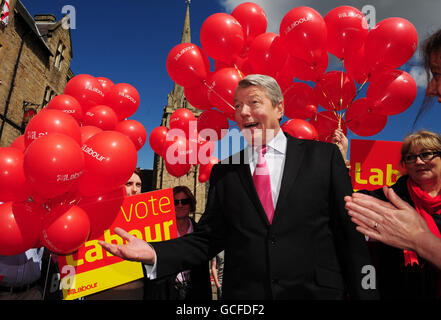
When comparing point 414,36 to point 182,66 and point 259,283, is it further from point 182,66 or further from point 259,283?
point 259,283

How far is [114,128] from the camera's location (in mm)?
4707

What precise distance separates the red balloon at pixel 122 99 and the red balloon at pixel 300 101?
8.91 feet

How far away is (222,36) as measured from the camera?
3.63 metres

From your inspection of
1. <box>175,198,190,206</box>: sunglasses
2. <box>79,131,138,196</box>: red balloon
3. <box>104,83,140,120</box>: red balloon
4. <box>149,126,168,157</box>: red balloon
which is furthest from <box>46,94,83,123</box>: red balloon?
<box>175,198,190,206</box>: sunglasses

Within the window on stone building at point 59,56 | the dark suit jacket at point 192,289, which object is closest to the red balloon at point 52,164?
the dark suit jacket at point 192,289

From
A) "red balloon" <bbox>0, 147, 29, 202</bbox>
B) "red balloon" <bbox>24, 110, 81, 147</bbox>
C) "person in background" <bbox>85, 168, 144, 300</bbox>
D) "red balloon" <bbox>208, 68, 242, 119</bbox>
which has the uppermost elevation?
"red balloon" <bbox>208, 68, 242, 119</bbox>

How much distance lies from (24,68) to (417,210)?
1572 centimetres

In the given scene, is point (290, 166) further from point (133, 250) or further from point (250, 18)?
point (250, 18)

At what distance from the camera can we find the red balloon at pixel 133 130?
189 inches

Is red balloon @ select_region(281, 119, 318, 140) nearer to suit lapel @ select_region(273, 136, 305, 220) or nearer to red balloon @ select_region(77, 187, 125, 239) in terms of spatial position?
suit lapel @ select_region(273, 136, 305, 220)

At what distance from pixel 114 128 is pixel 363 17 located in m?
4.07

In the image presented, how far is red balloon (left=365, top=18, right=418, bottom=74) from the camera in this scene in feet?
10.7

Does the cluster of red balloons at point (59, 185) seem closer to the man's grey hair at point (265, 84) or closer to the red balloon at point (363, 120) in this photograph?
the man's grey hair at point (265, 84)
